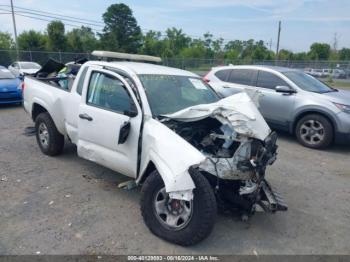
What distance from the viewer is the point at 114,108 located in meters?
4.16

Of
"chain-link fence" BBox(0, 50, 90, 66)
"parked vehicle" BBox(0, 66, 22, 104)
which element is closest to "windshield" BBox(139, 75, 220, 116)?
"parked vehicle" BBox(0, 66, 22, 104)

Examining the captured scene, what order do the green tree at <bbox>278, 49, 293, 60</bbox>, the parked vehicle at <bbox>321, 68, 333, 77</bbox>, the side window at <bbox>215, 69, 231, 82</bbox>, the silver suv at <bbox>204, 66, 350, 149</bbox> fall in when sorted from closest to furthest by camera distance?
the silver suv at <bbox>204, 66, 350, 149</bbox> → the side window at <bbox>215, 69, 231, 82</bbox> → the parked vehicle at <bbox>321, 68, 333, 77</bbox> → the green tree at <bbox>278, 49, 293, 60</bbox>

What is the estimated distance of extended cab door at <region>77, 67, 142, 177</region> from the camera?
3.80 m

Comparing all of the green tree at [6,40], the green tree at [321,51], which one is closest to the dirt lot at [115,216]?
the green tree at [6,40]

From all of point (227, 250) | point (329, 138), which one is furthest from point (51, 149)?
point (329, 138)

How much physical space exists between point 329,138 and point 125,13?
5389cm

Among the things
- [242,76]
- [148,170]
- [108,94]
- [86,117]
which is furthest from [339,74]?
[148,170]

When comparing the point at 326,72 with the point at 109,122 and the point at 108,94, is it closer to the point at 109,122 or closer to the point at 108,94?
the point at 108,94

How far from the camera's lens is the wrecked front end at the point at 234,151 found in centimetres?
333

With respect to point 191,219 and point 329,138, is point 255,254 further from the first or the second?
point 329,138

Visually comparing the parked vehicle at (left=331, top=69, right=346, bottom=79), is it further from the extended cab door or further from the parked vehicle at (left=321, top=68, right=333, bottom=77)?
the extended cab door

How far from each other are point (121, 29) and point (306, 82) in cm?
5048

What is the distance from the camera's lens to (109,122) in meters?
4.05

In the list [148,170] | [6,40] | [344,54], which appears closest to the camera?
[148,170]
